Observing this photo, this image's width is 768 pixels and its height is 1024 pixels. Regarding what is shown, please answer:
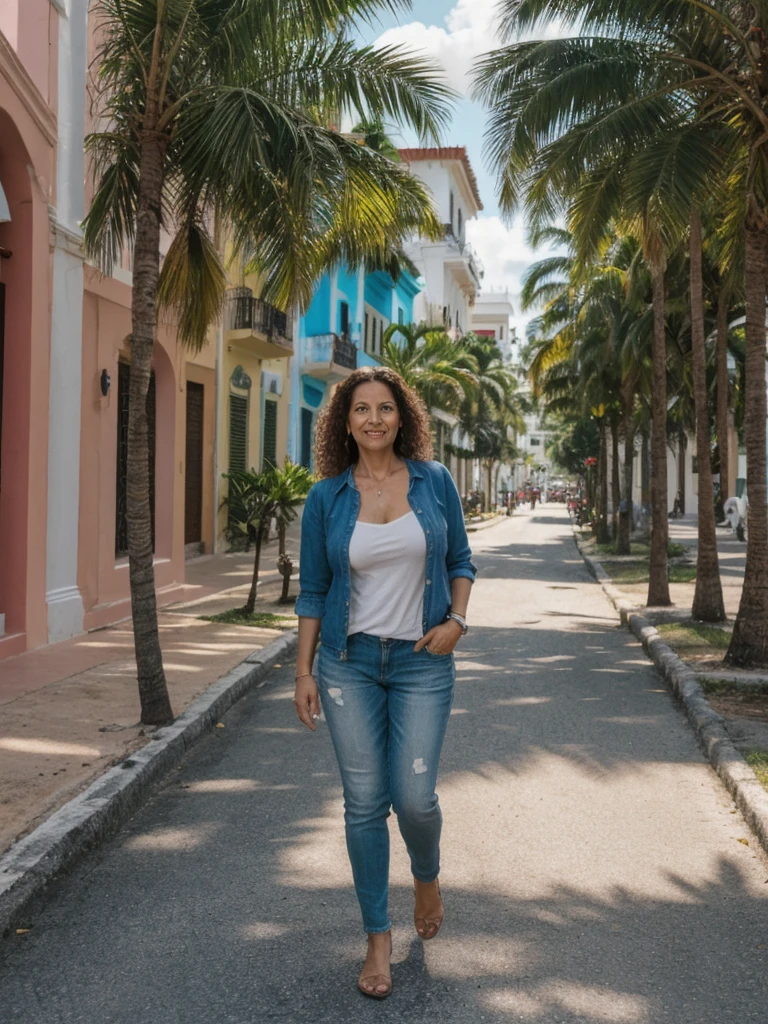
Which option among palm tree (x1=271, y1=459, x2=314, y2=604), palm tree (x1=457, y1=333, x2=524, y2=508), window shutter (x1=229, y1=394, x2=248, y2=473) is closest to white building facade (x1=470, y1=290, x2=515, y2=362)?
palm tree (x1=457, y1=333, x2=524, y2=508)

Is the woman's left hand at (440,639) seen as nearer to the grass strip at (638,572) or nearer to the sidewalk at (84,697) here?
the sidewalk at (84,697)

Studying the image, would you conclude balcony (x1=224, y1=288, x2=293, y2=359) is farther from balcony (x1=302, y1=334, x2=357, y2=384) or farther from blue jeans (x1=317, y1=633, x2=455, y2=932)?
blue jeans (x1=317, y1=633, x2=455, y2=932)

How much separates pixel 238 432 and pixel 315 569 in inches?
797

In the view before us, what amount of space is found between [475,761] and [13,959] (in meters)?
3.35

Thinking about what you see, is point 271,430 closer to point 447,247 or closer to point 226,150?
point 226,150

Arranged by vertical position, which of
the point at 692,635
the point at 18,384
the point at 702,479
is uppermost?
the point at 18,384

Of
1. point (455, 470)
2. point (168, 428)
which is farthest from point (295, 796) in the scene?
point (455, 470)

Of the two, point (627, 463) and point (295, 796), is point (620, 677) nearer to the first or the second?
point (295, 796)

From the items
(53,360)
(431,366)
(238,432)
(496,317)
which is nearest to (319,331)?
(431,366)

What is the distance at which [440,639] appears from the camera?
350cm

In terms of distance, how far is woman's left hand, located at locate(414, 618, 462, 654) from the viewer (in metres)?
3.48

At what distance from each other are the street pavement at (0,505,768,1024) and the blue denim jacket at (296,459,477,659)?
1.13 meters

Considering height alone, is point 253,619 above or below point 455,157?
below

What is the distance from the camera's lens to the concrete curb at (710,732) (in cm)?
542
